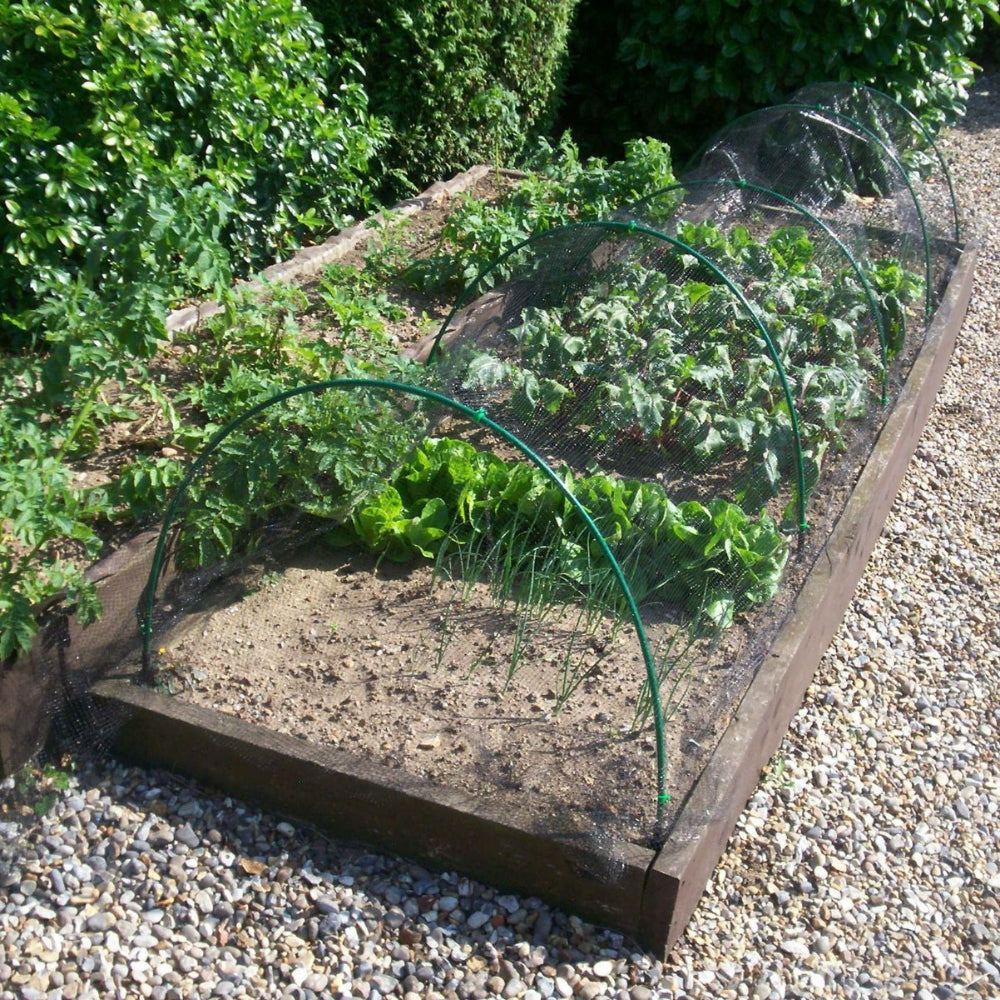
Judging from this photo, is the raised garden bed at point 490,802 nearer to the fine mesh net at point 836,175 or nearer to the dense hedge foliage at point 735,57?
the fine mesh net at point 836,175

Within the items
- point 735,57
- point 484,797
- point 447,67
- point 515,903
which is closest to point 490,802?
point 484,797

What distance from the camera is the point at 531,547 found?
3.88 m

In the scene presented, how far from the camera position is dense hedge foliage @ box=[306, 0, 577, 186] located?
6254 millimetres

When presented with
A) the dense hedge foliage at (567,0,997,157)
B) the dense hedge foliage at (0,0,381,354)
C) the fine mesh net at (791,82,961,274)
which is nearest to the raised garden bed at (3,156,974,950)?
the dense hedge foliage at (0,0,381,354)

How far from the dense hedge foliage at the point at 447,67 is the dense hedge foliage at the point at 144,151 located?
0.83m

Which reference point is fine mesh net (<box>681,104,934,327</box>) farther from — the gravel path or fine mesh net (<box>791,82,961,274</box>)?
the gravel path

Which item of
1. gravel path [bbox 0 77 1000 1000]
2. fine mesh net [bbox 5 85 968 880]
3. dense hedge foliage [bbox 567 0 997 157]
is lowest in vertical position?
gravel path [bbox 0 77 1000 1000]

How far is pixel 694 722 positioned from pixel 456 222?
2.95 metres

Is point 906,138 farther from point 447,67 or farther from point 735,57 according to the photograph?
point 447,67

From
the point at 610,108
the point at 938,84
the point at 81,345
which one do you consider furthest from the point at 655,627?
the point at 938,84

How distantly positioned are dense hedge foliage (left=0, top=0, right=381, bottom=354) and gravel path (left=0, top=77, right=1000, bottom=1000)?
1426 millimetres

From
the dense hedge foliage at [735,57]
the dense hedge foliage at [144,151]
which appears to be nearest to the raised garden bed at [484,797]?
the dense hedge foliage at [144,151]

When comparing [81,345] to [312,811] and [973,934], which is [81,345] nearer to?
[312,811]

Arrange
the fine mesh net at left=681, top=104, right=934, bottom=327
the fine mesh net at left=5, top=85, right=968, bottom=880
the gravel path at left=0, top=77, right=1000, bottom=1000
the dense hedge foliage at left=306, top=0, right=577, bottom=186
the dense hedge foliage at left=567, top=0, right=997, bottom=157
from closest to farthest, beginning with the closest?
the gravel path at left=0, top=77, right=1000, bottom=1000 → the fine mesh net at left=5, top=85, right=968, bottom=880 → the fine mesh net at left=681, top=104, right=934, bottom=327 → the dense hedge foliage at left=306, top=0, right=577, bottom=186 → the dense hedge foliage at left=567, top=0, right=997, bottom=157
